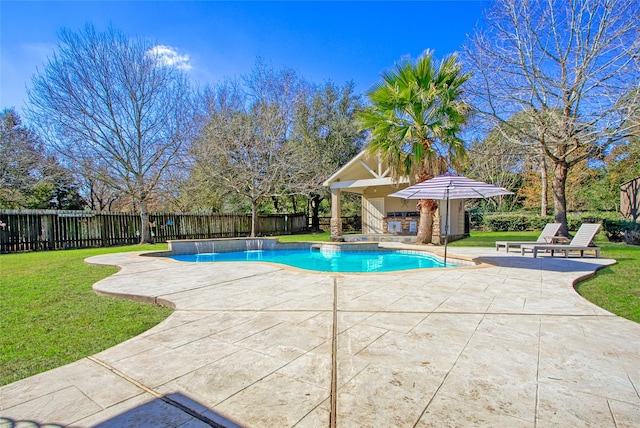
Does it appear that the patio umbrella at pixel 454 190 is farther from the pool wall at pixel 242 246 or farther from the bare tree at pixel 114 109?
the bare tree at pixel 114 109

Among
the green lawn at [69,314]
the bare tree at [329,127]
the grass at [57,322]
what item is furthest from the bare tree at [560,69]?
the grass at [57,322]

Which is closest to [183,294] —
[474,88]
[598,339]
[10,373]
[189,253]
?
[10,373]

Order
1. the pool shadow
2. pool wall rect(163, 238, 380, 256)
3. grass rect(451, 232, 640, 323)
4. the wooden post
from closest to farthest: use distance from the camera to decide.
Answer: grass rect(451, 232, 640, 323)
the pool shadow
pool wall rect(163, 238, 380, 256)
the wooden post

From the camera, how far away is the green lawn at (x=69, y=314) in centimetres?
306

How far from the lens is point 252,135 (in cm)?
1895

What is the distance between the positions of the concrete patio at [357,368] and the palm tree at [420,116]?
28.1ft

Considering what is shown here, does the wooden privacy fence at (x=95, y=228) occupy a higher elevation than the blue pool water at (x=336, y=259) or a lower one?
higher

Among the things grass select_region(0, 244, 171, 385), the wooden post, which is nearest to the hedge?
the wooden post

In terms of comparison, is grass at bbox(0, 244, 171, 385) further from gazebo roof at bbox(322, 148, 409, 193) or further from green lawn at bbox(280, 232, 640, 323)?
gazebo roof at bbox(322, 148, 409, 193)

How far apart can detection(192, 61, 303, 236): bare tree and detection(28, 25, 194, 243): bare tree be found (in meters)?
1.62

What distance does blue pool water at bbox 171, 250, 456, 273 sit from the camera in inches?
403

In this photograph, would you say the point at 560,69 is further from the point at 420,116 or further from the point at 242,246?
the point at 242,246

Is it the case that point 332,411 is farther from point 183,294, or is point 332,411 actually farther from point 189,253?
point 189,253

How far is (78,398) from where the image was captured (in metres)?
2.29
